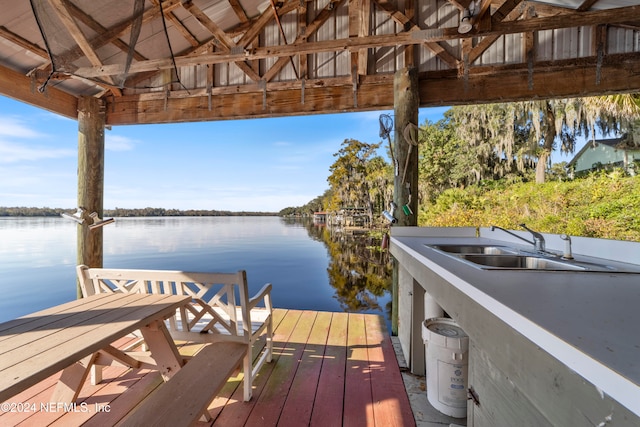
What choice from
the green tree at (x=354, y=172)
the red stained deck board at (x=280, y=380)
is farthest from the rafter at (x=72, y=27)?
the green tree at (x=354, y=172)

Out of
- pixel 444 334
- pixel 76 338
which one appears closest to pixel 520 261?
pixel 444 334

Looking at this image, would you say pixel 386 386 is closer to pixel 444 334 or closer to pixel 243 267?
pixel 444 334

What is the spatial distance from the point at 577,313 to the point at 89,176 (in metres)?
4.46

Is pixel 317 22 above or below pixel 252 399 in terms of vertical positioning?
above

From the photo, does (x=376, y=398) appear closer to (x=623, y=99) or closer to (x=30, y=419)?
(x=30, y=419)

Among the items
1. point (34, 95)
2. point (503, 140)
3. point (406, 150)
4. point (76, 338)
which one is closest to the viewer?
point (76, 338)

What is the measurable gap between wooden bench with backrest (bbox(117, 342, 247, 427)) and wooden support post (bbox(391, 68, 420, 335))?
6.24ft

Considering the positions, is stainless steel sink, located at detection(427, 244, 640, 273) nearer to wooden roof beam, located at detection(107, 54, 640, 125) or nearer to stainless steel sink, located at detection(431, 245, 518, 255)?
stainless steel sink, located at detection(431, 245, 518, 255)

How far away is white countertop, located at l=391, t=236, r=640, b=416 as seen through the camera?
410 mm

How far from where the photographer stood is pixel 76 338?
4.25ft

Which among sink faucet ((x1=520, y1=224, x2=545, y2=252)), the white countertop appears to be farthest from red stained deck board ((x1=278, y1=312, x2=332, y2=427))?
sink faucet ((x1=520, y1=224, x2=545, y2=252))

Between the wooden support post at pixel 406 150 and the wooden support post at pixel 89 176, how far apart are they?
11.8 feet

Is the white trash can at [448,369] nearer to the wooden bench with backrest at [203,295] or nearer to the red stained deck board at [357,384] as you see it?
the red stained deck board at [357,384]

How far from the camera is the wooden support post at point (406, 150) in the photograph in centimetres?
284
